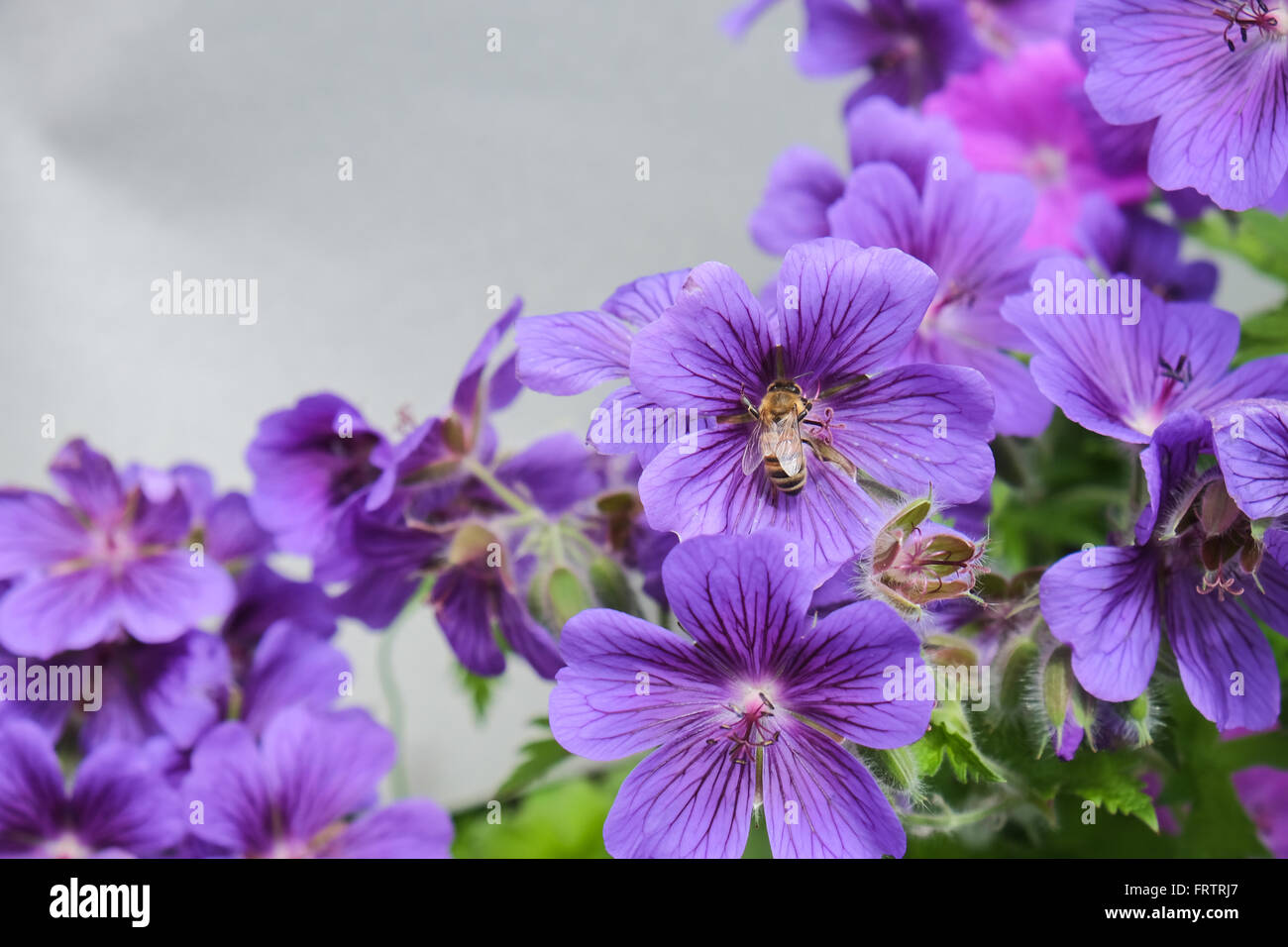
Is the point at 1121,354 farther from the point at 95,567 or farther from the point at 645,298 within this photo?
the point at 95,567

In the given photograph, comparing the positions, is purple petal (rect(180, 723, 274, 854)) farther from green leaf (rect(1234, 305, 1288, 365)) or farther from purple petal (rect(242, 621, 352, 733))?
green leaf (rect(1234, 305, 1288, 365))

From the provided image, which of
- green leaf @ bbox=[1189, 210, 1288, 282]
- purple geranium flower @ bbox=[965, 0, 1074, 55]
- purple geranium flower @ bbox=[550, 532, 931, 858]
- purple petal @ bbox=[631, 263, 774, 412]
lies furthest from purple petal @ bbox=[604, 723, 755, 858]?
purple geranium flower @ bbox=[965, 0, 1074, 55]

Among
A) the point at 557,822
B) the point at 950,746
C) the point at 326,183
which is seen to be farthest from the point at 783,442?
the point at 326,183

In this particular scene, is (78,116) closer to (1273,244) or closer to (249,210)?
(249,210)

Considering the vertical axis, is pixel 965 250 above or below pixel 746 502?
above
